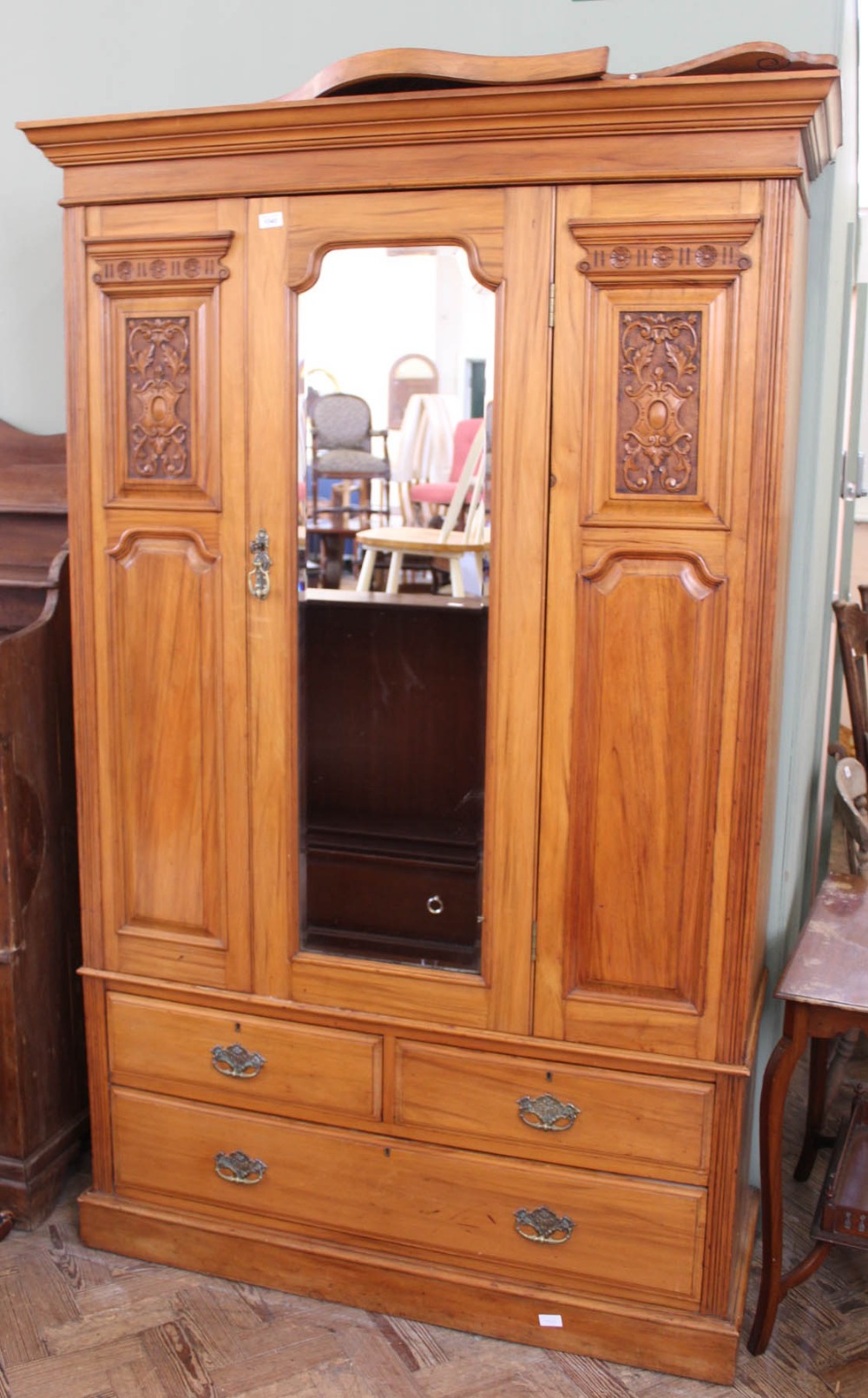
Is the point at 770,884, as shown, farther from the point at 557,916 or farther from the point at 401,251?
the point at 401,251

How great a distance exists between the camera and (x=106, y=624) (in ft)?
6.93

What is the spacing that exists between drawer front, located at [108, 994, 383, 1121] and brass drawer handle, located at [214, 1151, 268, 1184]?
10 cm

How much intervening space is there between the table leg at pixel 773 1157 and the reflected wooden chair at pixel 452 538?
→ 87 centimetres

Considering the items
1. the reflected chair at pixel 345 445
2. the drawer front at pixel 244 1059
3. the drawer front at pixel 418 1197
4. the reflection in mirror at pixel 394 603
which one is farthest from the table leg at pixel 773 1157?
the reflected chair at pixel 345 445

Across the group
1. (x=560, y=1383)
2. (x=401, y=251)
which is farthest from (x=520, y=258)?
(x=560, y=1383)

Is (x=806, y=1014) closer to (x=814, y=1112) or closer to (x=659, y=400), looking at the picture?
(x=814, y=1112)

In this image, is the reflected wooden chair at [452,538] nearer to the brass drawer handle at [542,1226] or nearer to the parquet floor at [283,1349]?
the brass drawer handle at [542,1226]

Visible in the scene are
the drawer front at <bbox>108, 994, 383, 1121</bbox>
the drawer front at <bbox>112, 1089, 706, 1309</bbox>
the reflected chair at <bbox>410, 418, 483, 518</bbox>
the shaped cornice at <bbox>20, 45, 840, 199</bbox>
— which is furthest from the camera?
the drawer front at <bbox>108, 994, 383, 1121</bbox>

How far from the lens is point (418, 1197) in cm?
209

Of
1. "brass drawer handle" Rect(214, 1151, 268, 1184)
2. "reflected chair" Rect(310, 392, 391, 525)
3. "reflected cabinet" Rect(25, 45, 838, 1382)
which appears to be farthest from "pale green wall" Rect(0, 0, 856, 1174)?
"brass drawer handle" Rect(214, 1151, 268, 1184)

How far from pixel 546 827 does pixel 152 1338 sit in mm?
1142

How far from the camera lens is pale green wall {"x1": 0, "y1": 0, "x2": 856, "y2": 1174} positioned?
214 centimetres

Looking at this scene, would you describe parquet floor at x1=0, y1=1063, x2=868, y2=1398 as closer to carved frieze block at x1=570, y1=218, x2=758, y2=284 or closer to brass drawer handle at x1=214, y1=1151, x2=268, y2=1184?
brass drawer handle at x1=214, y1=1151, x2=268, y2=1184

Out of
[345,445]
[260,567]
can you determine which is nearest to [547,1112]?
[260,567]
